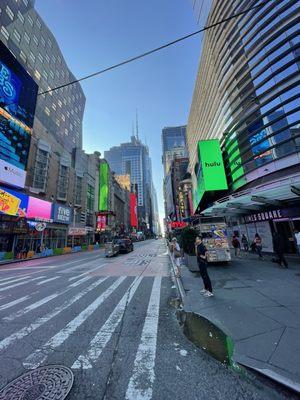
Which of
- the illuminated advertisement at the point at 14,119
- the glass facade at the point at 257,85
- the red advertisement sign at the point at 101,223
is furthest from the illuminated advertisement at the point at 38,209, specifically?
the glass facade at the point at 257,85

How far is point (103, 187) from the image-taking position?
73562 millimetres

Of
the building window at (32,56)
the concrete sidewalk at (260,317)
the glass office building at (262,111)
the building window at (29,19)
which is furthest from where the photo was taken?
the building window at (29,19)

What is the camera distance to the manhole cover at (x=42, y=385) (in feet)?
9.11

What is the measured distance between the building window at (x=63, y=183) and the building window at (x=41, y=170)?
5.05 meters

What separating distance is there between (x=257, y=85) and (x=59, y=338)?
29255 mm

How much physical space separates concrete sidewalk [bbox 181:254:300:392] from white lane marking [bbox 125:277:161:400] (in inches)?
60.1

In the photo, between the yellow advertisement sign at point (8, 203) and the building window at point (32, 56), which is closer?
the yellow advertisement sign at point (8, 203)

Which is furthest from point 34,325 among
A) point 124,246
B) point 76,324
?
→ point 124,246

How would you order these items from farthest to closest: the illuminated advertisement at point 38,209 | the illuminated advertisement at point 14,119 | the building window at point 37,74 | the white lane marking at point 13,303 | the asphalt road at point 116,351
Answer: the building window at point 37,74, the illuminated advertisement at point 38,209, the illuminated advertisement at point 14,119, the white lane marking at point 13,303, the asphalt road at point 116,351

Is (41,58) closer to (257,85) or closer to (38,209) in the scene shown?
(38,209)

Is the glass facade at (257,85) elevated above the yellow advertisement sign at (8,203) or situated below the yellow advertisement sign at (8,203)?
above

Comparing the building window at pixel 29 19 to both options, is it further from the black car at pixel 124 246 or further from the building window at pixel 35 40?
→ the black car at pixel 124 246

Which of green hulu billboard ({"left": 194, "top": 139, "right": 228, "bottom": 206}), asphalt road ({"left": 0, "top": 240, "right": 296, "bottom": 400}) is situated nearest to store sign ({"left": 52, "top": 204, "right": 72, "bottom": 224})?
green hulu billboard ({"left": 194, "top": 139, "right": 228, "bottom": 206})

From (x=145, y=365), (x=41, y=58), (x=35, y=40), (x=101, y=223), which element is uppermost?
(x=35, y=40)
